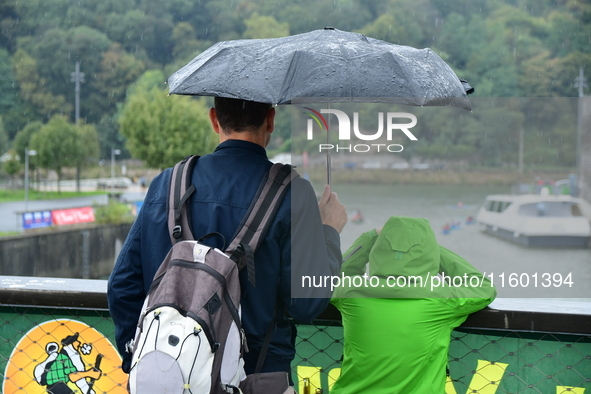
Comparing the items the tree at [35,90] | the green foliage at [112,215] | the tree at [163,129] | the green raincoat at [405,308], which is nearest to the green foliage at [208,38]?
the tree at [35,90]

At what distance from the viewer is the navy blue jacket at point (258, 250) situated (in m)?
1.63

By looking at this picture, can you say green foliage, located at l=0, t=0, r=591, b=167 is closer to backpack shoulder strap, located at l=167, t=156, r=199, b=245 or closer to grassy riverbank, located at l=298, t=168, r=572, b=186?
grassy riverbank, located at l=298, t=168, r=572, b=186

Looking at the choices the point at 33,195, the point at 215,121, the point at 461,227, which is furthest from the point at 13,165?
the point at 215,121

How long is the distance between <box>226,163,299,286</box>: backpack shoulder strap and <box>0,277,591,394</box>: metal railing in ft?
2.56

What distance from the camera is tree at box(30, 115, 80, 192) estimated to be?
116 ft

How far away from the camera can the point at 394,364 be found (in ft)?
6.72

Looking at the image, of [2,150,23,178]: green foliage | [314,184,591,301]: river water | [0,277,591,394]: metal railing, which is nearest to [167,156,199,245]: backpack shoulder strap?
[314,184,591,301]: river water

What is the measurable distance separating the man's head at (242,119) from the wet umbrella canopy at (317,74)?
0.09m

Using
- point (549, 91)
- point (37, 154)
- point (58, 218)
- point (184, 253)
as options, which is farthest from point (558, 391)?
point (549, 91)

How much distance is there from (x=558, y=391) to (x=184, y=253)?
146cm

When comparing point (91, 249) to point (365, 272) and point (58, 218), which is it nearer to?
point (58, 218)

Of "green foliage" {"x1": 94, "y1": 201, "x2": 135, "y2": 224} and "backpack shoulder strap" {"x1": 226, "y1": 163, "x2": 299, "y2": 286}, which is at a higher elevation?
"backpack shoulder strap" {"x1": 226, "y1": 163, "x2": 299, "y2": 286}

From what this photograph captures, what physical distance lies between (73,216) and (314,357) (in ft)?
95.3

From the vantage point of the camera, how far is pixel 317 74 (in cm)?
169
